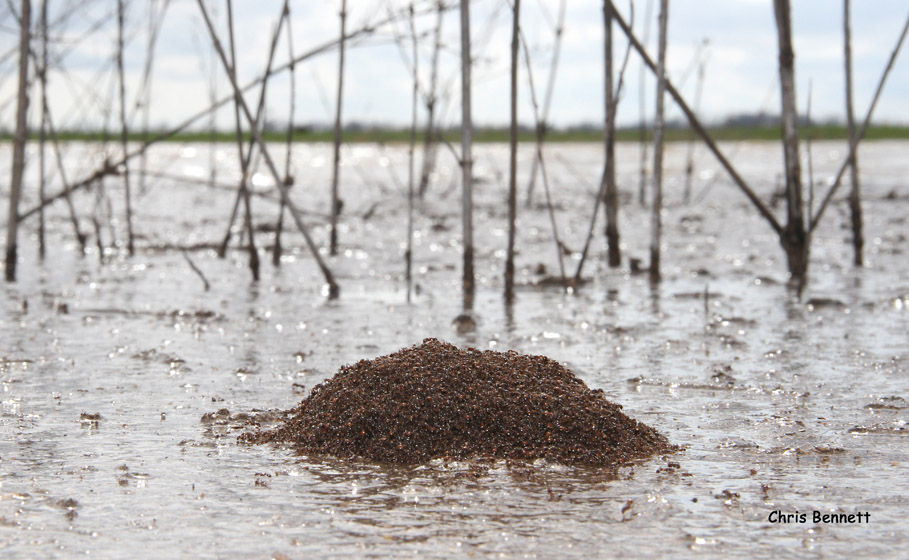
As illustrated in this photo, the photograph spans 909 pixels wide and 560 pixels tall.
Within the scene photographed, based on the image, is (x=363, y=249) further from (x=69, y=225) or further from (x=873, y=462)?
(x=873, y=462)

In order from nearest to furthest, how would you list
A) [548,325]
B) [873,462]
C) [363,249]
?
1. [873,462]
2. [548,325]
3. [363,249]

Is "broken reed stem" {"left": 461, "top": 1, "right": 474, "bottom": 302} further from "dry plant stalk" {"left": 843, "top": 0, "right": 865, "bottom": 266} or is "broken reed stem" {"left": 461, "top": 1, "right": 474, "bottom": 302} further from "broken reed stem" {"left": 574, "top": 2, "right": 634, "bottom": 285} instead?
"dry plant stalk" {"left": 843, "top": 0, "right": 865, "bottom": 266}

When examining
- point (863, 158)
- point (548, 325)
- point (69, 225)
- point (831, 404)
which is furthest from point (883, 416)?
point (863, 158)

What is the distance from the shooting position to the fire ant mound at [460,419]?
3.18 metres

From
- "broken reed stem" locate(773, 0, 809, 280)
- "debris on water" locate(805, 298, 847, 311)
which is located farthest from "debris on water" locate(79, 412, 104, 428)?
"broken reed stem" locate(773, 0, 809, 280)

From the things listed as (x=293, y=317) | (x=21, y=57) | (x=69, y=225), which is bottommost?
(x=293, y=317)

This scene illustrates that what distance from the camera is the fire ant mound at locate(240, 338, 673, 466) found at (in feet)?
10.4

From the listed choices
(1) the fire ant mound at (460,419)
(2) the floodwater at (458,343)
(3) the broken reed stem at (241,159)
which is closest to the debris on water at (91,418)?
(2) the floodwater at (458,343)

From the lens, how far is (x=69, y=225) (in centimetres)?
1160

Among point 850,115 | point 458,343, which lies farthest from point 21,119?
point 850,115

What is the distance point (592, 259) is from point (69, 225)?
646 cm

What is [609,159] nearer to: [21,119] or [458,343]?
[458,343]

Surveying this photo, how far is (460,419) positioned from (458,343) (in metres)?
1.93

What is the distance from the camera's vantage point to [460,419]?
3266 millimetres
